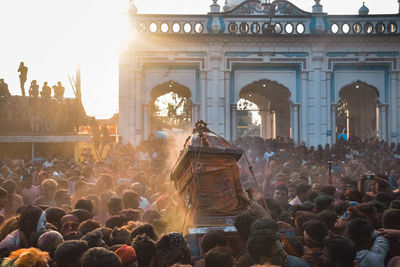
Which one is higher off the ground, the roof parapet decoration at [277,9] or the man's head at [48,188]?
the roof parapet decoration at [277,9]

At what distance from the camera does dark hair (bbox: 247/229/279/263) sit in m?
4.05

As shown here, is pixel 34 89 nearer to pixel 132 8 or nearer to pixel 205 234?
pixel 132 8

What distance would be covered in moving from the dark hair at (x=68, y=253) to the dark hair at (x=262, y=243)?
5.17 feet

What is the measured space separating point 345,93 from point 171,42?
12.0 meters

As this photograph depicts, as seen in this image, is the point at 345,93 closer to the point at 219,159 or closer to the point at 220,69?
the point at 220,69

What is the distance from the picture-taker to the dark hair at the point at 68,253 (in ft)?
12.9

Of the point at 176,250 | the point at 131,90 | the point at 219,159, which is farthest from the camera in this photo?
the point at 131,90

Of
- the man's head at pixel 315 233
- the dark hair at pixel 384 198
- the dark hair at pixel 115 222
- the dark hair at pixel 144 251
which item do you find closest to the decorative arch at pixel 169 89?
the dark hair at pixel 384 198

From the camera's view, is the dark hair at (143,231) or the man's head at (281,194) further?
the man's head at (281,194)

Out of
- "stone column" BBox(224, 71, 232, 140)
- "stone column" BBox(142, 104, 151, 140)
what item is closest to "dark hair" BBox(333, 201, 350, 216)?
"stone column" BBox(224, 71, 232, 140)

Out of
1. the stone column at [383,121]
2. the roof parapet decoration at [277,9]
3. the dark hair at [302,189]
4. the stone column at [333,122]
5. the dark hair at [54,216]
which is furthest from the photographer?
the stone column at [383,121]

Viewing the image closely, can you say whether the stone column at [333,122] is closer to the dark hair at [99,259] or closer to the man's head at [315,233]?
the man's head at [315,233]

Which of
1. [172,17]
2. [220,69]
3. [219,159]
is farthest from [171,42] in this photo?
[219,159]

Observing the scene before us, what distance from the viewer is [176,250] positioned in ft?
13.9
